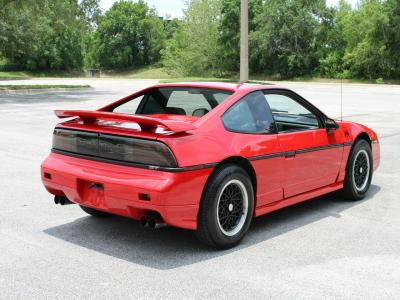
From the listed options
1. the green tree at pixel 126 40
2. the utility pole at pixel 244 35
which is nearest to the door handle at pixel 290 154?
the utility pole at pixel 244 35

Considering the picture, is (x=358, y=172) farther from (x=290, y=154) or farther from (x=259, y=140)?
(x=259, y=140)

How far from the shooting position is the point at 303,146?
18.1ft

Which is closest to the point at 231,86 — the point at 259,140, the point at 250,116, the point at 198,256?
the point at 250,116

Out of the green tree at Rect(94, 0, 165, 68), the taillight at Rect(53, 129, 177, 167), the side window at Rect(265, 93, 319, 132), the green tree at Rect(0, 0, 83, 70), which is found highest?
the green tree at Rect(94, 0, 165, 68)

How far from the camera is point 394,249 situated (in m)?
4.77

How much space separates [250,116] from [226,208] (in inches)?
36.1

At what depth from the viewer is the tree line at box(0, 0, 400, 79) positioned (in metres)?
40.4

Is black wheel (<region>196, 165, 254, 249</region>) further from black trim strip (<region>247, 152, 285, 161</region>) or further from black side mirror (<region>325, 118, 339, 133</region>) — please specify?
black side mirror (<region>325, 118, 339, 133</region>)

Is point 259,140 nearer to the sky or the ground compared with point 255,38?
nearer to the ground

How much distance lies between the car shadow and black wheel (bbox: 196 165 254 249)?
129mm

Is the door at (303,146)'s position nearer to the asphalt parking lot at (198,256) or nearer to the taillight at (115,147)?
the asphalt parking lot at (198,256)

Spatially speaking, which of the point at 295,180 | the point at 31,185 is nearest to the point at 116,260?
the point at 295,180

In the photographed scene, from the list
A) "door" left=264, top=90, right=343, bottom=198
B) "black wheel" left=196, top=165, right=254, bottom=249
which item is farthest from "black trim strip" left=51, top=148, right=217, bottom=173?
"door" left=264, top=90, right=343, bottom=198

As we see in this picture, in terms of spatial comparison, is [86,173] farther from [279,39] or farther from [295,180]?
[279,39]
